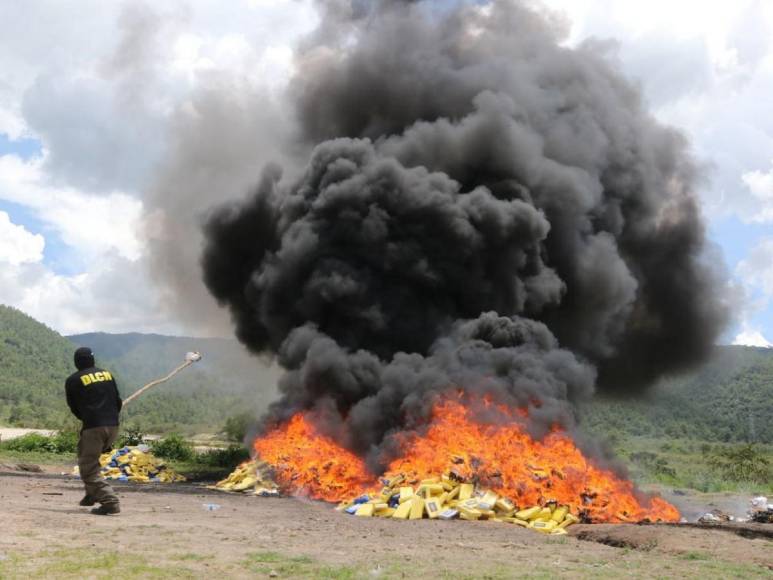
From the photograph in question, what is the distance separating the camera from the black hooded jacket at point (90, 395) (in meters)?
12.2

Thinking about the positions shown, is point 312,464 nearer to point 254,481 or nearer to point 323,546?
point 254,481

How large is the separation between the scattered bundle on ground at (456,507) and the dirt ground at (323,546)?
679 mm

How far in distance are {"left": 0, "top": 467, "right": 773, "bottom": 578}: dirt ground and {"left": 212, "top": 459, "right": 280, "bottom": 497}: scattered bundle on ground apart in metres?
6.02

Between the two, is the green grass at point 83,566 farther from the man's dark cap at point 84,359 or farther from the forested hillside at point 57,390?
the forested hillside at point 57,390

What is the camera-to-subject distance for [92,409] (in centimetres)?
1227

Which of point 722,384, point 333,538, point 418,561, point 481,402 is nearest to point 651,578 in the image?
→ point 418,561

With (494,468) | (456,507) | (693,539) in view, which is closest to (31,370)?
(494,468)

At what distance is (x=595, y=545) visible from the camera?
12961mm

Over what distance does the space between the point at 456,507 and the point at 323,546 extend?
676 cm

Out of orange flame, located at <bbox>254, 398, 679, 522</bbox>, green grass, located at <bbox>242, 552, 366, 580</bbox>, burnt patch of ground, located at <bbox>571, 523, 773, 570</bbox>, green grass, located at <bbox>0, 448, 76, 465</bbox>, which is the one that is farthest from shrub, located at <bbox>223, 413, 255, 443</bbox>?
green grass, located at <bbox>242, 552, 366, 580</bbox>

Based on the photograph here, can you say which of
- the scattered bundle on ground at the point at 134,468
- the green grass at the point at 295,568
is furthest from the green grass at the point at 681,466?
the green grass at the point at 295,568

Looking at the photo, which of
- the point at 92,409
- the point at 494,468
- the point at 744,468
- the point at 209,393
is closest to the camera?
the point at 92,409

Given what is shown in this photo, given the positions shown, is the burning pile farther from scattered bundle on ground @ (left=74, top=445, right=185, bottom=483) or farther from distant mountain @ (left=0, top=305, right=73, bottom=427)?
distant mountain @ (left=0, top=305, right=73, bottom=427)

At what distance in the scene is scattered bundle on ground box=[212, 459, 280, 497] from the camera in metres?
22.9
